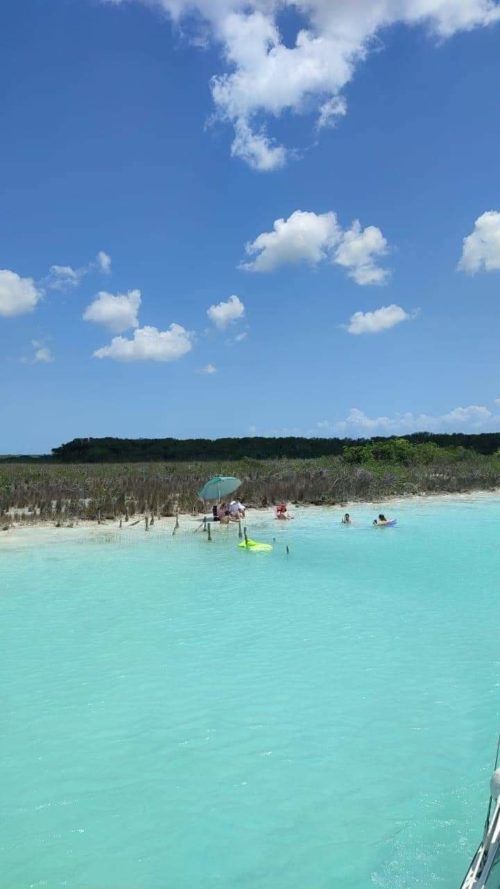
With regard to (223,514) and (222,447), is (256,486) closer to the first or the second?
(223,514)

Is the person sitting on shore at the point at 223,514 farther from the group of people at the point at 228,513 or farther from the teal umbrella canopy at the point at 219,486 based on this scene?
the teal umbrella canopy at the point at 219,486

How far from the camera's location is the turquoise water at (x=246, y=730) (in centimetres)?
429

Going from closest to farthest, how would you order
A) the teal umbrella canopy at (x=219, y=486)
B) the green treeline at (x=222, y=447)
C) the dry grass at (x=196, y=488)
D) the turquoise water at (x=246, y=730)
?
1. the turquoise water at (x=246, y=730)
2. the teal umbrella canopy at (x=219, y=486)
3. the dry grass at (x=196, y=488)
4. the green treeline at (x=222, y=447)

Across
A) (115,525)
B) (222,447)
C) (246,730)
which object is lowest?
(246,730)

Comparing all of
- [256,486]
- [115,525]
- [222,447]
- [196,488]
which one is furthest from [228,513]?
[222,447]

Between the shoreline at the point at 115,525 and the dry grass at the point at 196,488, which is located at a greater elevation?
the dry grass at the point at 196,488

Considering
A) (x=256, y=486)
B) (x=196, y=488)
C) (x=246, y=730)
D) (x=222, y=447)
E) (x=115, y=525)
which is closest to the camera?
(x=246, y=730)

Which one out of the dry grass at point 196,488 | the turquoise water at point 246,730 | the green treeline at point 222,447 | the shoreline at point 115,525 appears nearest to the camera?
the turquoise water at point 246,730

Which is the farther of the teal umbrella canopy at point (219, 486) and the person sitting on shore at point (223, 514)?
the person sitting on shore at point (223, 514)

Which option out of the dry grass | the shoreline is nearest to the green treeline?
the dry grass

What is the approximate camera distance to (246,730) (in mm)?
5938

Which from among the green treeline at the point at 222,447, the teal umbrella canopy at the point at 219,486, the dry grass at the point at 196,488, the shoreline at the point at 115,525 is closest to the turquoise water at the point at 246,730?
the shoreline at the point at 115,525

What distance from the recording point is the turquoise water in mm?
4285

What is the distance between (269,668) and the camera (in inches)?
292
